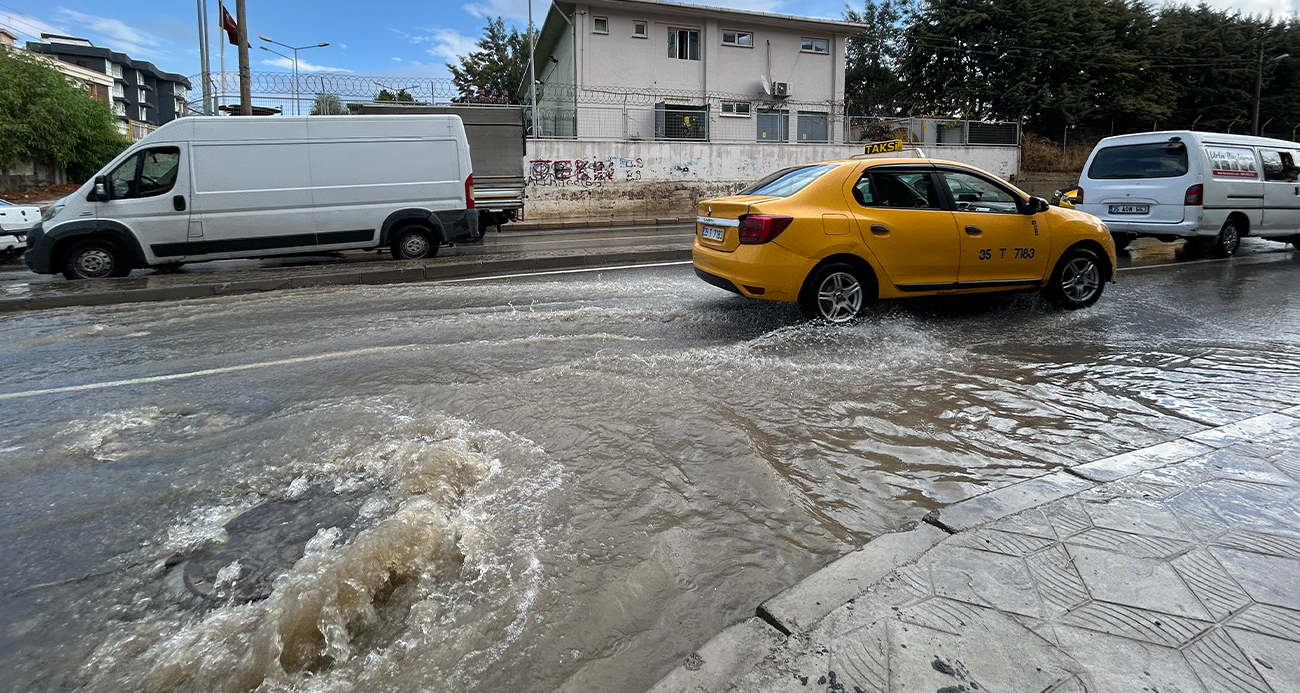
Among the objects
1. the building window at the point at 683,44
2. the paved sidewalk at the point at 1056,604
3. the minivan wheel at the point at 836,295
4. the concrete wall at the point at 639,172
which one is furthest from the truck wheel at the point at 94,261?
the building window at the point at 683,44

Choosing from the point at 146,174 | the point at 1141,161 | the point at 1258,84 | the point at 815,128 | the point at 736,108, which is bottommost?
the point at 146,174

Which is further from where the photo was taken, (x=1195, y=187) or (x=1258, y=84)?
(x=1258, y=84)

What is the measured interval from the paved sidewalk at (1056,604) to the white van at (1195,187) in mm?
9339

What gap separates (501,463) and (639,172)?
21815 mm

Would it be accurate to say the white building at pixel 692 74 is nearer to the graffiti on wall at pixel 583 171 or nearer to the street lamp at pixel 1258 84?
the graffiti on wall at pixel 583 171

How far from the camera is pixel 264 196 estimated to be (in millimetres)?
11289

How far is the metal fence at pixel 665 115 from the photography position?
20.6m

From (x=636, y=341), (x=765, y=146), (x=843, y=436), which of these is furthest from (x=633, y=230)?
(x=843, y=436)

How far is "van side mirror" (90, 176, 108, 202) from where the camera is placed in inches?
408

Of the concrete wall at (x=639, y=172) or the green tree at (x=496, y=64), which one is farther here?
the green tree at (x=496, y=64)

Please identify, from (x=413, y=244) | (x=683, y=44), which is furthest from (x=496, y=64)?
(x=413, y=244)

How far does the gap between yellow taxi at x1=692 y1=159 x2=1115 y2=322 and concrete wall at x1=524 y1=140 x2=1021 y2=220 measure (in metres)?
17.2

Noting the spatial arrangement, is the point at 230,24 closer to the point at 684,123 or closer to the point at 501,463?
the point at 684,123

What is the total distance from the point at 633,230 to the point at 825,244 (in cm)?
1446
